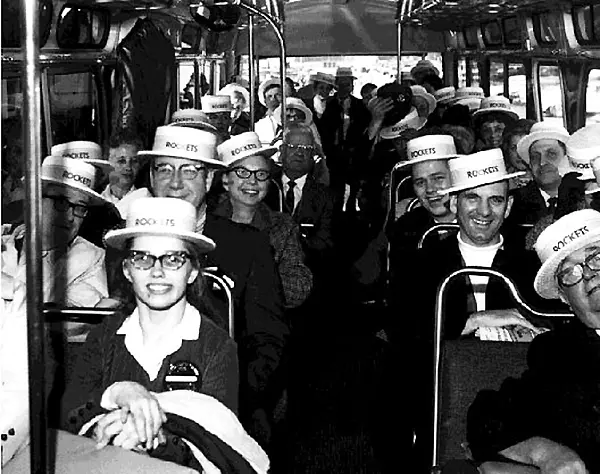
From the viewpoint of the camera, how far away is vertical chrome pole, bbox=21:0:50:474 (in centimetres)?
176

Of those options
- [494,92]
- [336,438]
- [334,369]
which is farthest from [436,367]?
[494,92]

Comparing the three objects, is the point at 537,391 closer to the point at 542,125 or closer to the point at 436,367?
the point at 436,367

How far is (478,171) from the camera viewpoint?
18.7 feet

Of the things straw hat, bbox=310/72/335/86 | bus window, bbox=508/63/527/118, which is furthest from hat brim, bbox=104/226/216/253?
straw hat, bbox=310/72/335/86

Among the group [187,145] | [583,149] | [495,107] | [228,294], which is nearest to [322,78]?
[495,107]

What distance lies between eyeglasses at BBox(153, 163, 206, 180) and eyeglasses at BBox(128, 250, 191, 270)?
59.1 inches

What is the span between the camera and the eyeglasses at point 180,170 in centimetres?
503

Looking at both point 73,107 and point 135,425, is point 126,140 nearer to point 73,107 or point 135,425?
point 73,107

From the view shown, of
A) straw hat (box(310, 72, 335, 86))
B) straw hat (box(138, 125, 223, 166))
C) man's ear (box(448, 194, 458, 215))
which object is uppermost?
straw hat (box(310, 72, 335, 86))

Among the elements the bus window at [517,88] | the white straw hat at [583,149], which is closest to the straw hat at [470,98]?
the bus window at [517,88]

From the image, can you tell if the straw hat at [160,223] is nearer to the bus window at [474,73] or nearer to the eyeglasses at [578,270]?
the eyeglasses at [578,270]

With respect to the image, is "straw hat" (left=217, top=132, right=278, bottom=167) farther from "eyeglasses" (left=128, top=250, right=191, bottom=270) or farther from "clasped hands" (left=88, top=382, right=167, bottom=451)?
"clasped hands" (left=88, top=382, right=167, bottom=451)

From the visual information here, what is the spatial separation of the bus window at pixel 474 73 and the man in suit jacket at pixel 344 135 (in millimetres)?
1496

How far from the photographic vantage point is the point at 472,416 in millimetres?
3732
